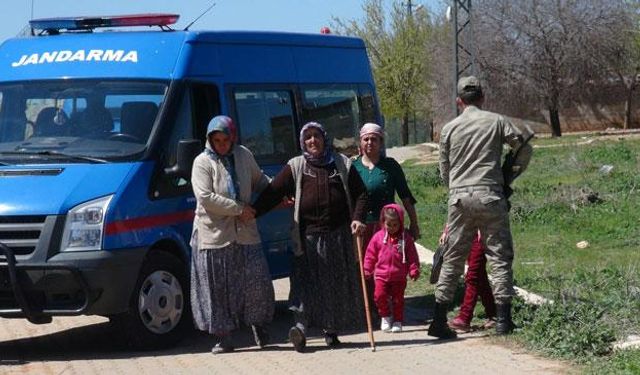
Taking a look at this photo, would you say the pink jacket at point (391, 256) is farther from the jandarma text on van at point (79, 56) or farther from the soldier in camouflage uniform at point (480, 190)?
the jandarma text on van at point (79, 56)

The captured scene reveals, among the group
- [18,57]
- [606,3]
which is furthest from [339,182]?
[606,3]

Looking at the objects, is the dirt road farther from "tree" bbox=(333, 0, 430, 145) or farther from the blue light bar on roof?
"tree" bbox=(333, 0, 430, 145)

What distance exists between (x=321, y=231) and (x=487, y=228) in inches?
49.6

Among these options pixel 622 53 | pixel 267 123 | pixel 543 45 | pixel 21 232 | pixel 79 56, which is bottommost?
pixel 21 232

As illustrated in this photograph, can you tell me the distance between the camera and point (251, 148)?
36.8 feet

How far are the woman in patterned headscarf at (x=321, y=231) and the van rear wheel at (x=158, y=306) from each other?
35.1 inches

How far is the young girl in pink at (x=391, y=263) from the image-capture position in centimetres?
1032

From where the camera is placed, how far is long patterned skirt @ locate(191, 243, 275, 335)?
965 cm

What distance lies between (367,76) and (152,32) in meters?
3.35

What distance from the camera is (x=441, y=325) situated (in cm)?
991

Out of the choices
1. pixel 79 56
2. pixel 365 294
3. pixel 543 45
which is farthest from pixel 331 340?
pixel 543 45

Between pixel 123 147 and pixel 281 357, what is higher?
pixel 123 147

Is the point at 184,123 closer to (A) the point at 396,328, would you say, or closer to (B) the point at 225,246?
(B) the point at 225,246

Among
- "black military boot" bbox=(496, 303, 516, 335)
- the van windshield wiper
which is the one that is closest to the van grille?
the van windshield wiper
